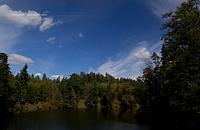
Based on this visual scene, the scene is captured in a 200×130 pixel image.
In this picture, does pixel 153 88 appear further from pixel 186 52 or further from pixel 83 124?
pixel 186 52

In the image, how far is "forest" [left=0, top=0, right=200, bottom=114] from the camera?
63.5 ft

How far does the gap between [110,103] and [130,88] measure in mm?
20949

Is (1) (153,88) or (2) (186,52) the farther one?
(1) (153,88)

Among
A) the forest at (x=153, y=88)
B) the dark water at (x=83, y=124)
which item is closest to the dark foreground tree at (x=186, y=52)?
the forest at (x=153, y=88)

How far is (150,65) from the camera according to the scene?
2234 inches

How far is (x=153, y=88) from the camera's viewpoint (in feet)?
185

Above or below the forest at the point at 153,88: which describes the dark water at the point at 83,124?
below

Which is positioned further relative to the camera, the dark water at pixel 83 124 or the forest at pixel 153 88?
the dark water at pixel 83 124

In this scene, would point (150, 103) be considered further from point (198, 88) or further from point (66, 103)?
point (66, 103)

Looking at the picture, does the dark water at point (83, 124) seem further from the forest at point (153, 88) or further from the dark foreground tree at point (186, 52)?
the dark foreground tree at point (186, 52)

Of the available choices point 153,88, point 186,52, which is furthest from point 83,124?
point 186,52

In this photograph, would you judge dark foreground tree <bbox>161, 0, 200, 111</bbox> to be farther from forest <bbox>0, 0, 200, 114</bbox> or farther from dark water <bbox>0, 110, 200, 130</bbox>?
dark water <bbox>0, 110, 200, 130</bbox>

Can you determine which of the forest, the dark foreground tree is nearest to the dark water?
the forest

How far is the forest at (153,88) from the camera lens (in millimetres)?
19344
